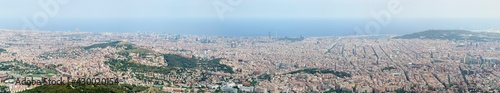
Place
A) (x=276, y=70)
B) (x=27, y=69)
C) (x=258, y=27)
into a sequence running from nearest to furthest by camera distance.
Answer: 1. (x=27, y=69)
2. (x=276, y=70)
3. (x=258, y=27)

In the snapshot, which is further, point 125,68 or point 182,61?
point 182,61

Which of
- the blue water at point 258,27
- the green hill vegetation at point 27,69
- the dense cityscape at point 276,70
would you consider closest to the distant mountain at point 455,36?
the blue water at point 258,27

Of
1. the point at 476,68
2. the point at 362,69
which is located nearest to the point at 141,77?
the point at 362,69

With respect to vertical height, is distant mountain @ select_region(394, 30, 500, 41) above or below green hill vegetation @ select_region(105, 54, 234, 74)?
above

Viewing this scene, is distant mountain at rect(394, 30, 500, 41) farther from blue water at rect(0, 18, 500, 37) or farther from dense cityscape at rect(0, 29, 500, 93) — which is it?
dense cityscape at rect(0, 29, 500, 93)

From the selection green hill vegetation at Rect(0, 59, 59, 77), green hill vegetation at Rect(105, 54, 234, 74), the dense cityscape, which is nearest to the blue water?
the dense cityscape

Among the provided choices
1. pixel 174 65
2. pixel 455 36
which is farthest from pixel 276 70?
pixel 455 36

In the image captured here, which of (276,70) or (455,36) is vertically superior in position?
(455,36)

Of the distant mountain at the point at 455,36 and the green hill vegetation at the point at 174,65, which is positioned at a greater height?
the distant mountain at the point at 455,36

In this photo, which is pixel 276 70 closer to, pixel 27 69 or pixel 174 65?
pixel 174 65

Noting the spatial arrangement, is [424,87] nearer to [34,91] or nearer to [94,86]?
[94,86]

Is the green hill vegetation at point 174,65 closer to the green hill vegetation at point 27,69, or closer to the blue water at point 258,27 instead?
the green hill vegetation at point 27,69
